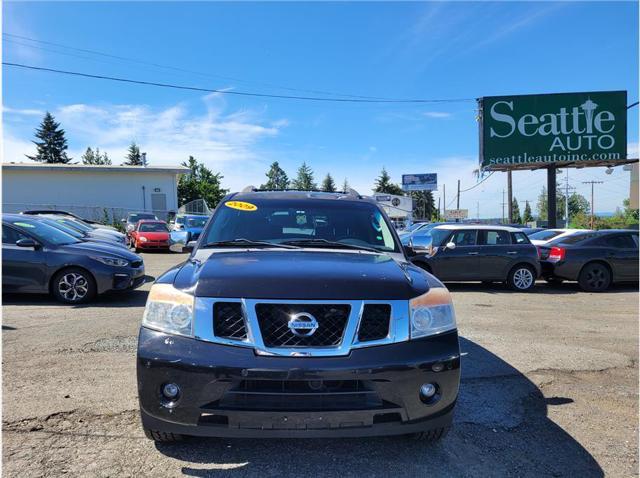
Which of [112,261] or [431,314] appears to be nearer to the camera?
[431,314]

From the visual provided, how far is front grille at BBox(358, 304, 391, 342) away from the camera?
251cm

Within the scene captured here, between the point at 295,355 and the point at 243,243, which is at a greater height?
the point at 243,243

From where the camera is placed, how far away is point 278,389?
2.41m

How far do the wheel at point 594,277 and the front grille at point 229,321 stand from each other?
10.8 meters

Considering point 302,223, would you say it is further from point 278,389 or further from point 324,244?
point 278,389

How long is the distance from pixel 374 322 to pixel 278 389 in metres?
0.64

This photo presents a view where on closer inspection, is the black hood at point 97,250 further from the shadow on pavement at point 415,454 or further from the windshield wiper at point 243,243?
the shadow on pavement at point 415,454

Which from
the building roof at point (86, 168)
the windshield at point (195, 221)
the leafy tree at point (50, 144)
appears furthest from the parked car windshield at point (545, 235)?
the leafy tree at point (50, 144)

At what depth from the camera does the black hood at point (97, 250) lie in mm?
7613

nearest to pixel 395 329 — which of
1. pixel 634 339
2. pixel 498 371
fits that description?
pixel 498 371

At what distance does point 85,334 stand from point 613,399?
18.7 ft

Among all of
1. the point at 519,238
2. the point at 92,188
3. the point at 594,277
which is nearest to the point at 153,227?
the point at 519,238

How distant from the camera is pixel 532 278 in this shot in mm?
10797

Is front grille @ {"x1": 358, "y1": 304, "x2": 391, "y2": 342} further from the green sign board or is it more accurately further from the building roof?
the building roof
